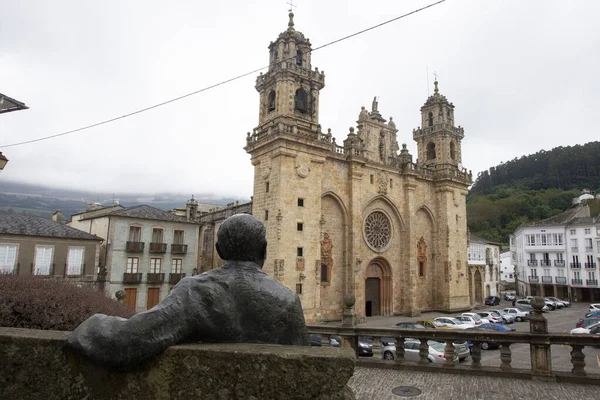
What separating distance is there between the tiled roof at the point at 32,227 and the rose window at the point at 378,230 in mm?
20395

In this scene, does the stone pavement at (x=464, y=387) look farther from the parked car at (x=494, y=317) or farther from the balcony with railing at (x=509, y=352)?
the parked car at (x=494, y=317)

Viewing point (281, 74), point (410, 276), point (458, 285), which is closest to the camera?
point (281, 74)

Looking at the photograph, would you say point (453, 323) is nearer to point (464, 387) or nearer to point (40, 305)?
point (464, 387)

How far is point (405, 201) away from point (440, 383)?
26.3 meters

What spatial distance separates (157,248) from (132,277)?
2800 mm

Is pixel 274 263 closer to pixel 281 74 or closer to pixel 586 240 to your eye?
pixel 281 74

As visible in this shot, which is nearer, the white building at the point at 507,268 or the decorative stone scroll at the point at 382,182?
the decorative stone scroll at the point at 382,182

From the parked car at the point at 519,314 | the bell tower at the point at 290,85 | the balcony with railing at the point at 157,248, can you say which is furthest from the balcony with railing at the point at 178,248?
the parked car at the point at 519,314

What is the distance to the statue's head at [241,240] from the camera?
269 centimetres

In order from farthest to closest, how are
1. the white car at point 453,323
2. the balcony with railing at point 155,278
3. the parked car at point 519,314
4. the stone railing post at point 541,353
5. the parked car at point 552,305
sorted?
the parked car at point 552,305
the parked car at point 519,314
the balcony with railing at point 155,278
the white car at point 453,323
the stone railing post at point 541,353

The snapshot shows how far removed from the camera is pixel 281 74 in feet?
88.3

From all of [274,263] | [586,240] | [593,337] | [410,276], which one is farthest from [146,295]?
[586,240]

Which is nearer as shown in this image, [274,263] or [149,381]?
[149,381]

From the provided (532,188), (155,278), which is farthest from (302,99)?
(532,188)
